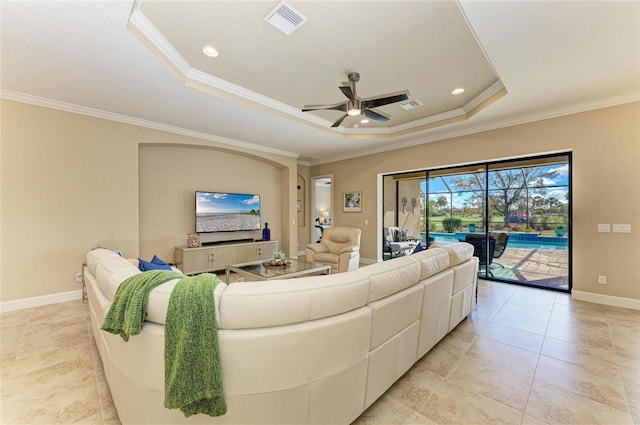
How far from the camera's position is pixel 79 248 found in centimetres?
382

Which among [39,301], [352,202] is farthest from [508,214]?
[39,301]

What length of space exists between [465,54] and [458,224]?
3.32 metres

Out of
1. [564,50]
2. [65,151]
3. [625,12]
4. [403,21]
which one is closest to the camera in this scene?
[625,12]

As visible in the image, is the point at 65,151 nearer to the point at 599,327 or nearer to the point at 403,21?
the point at 403,21

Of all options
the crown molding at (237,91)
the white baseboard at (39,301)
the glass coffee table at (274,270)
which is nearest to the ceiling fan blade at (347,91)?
the crown molding at (237,91)

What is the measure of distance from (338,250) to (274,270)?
1877 mm

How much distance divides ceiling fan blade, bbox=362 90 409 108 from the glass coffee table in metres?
2.29

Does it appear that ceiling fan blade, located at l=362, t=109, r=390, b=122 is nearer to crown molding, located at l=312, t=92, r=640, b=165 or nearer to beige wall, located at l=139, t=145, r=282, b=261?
crown molding, located at l=312, t=92, r=640, b=165

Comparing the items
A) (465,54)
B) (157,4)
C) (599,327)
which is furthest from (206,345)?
(599,327)

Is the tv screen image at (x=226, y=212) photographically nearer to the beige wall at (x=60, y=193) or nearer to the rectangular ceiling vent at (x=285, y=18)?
the beige wall at (x=60, y=193)

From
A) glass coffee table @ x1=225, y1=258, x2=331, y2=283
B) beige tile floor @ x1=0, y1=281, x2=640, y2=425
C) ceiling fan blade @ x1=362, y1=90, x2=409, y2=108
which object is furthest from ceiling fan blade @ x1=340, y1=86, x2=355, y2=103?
beige tile floor @ x1=0, y1=281, x2=640, y2=425

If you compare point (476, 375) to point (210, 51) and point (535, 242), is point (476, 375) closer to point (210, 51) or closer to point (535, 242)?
point (535, 242)

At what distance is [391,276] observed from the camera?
1.75 m

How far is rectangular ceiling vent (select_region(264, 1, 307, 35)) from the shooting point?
2148mm
